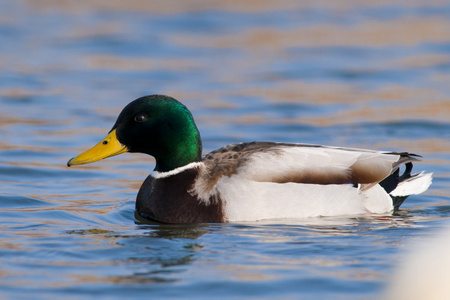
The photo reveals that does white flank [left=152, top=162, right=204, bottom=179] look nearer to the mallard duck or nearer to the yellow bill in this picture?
the mallard duck

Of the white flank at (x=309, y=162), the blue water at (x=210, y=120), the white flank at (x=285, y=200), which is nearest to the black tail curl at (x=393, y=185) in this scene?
the blue water at (x=210, y=120)

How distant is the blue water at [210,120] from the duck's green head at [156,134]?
61 centimetres

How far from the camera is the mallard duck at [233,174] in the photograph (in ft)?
25.4

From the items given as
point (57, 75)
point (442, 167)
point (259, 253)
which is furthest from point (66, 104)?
point (259, 253)

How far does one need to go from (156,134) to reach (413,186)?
8.10ft

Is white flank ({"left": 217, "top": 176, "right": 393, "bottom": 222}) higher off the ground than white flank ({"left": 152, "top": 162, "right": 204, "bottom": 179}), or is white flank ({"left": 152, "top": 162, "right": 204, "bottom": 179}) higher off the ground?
white flank ({"left": 152, "top": 162, "right": 204, "bottom": 179})

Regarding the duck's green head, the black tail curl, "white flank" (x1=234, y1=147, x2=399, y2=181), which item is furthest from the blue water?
the duck's green head

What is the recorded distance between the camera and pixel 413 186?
28.1 ft

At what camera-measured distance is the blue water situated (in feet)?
20.8

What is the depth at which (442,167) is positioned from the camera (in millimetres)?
10453

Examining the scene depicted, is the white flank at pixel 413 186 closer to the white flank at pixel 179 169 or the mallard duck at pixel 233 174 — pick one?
the mallard duck at pixel 233 174

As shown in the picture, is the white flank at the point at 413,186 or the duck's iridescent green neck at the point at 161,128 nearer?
the duck's iridescent green neck at the point at 161,128

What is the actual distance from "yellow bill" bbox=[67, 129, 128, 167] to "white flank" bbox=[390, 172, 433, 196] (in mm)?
2559

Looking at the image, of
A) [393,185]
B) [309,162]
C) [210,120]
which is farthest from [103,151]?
[210,120]
